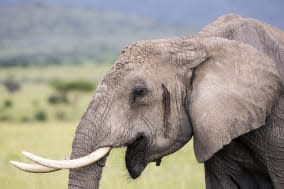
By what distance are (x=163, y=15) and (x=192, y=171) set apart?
14881 cm

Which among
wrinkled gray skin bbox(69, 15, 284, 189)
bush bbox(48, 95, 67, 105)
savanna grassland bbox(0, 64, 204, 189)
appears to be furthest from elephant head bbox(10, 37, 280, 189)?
bush bbox(48, 95, 67, 105)

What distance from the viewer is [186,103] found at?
4.46 m

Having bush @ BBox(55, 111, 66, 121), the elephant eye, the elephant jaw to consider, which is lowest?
bush @ BBox(55, 111, 66, 121)

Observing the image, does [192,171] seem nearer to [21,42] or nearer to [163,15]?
[21,42]

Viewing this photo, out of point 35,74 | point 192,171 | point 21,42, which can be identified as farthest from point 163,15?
point 192,171

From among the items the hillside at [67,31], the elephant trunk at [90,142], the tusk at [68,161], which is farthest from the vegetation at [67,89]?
the hillside at [67,31]

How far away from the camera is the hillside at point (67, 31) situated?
88.9m

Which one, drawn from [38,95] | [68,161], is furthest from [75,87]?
[68,161]

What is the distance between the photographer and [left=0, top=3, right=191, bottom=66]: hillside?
3501 inches

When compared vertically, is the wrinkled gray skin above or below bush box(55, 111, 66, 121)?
above

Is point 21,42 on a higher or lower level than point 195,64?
lower

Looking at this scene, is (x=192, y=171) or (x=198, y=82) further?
(x=192, y=171)

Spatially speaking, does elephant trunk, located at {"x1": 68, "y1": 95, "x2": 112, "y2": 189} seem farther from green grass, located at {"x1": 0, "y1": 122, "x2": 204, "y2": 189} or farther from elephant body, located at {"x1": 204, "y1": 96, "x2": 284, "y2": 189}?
elephant body, located at {"x1": 204, "y1": 96, "x2": 284, "y2": 189}

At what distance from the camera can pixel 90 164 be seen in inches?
159
